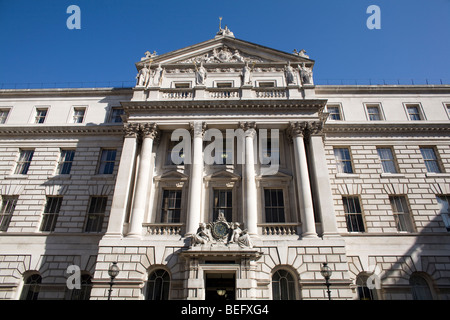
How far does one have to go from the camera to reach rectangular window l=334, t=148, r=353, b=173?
75.6 feet

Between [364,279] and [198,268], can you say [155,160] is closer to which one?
[198,268]

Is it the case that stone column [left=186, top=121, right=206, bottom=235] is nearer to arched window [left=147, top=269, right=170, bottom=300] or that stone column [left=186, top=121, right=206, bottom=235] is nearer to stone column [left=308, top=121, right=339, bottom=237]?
arched window [left=147, top=269, right=170, bottom=300]

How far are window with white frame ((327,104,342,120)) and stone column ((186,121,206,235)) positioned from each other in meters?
11.7

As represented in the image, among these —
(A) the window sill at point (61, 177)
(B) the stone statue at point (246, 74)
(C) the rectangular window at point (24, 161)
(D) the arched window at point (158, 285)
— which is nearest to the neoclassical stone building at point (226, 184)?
(D) the arched window at point (158, 285)

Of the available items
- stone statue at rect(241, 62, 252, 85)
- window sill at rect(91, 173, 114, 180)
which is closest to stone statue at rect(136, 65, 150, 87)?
window sill at rect(91, 173, 114, 180)

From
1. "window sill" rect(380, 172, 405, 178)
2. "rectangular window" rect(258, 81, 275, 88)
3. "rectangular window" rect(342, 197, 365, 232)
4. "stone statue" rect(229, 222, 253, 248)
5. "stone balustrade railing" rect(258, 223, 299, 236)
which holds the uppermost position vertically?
"rectangular window" rect(258, 81, 275, 88)

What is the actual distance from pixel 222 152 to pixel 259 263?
8.96 meters

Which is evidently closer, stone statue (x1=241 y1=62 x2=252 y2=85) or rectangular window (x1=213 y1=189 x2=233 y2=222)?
rectangular window (x1=213 y1=189 x2=233 y2=222)

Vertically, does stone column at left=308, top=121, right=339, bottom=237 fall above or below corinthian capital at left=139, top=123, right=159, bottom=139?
below

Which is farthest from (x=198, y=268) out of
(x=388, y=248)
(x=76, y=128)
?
(x=76, y=128)

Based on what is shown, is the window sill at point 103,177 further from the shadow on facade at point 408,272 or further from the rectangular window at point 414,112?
the rectangular window at point 414,112

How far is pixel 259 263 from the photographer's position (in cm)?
1717

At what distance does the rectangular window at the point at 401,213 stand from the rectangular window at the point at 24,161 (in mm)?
29878
